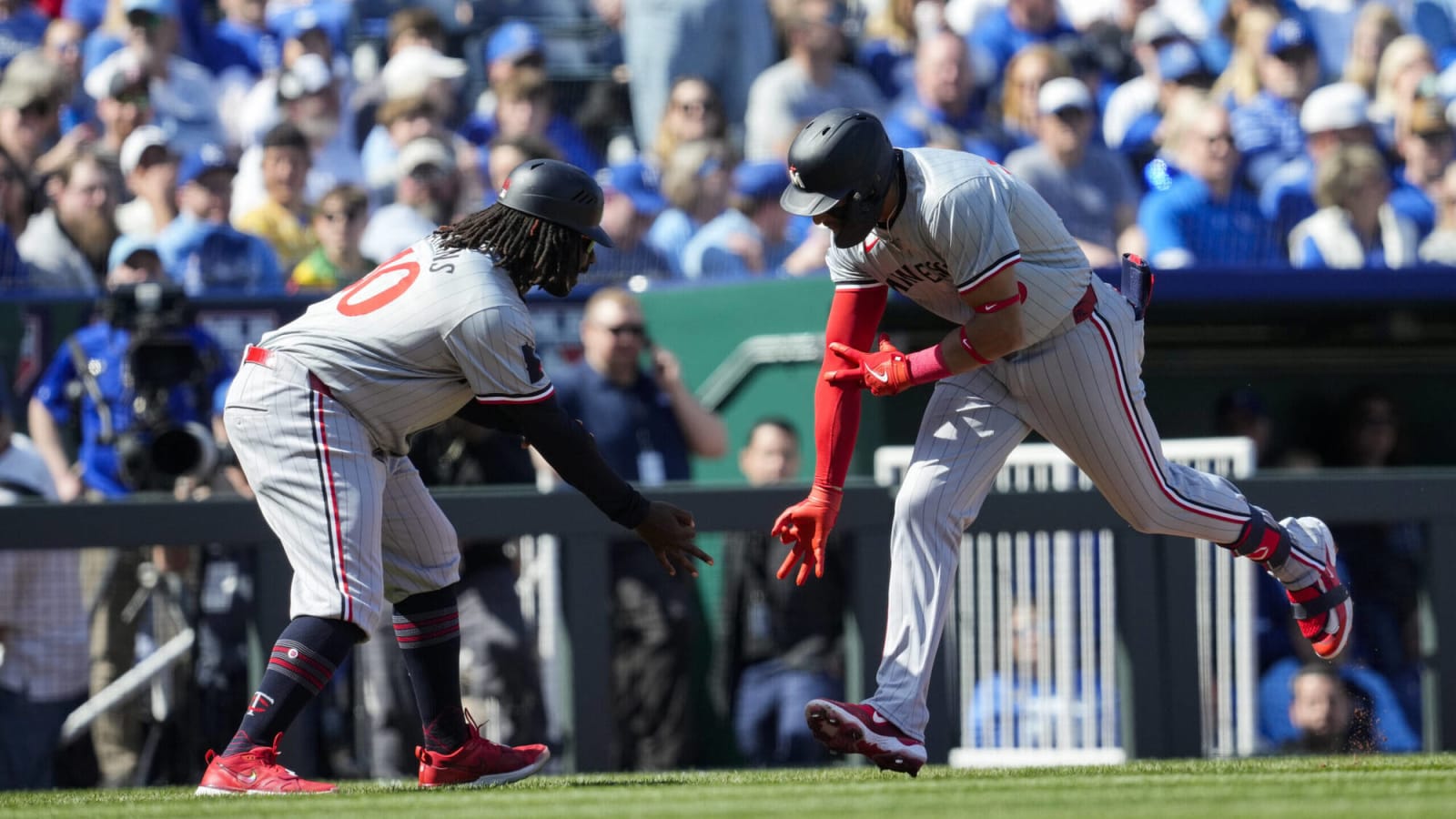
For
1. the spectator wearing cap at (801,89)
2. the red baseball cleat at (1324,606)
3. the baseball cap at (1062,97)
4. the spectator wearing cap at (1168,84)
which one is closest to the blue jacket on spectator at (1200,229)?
the baseball cap at (1062,97)

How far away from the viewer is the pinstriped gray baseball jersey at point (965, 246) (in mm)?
4742

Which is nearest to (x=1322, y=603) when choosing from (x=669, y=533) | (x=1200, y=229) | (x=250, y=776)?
(x=669, y=533)

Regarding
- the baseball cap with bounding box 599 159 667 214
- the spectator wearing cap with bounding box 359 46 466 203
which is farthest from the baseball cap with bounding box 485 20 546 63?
the baseball cap with bounding box 599 159 667 214

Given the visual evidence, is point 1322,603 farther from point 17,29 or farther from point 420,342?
Answer: point 17,29

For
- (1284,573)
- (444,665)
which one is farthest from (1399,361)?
(444,665)

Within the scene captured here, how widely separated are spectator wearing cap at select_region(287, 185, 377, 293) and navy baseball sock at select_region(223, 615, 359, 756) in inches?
151

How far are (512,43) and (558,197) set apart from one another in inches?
244

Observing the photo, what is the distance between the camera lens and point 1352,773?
5270mm

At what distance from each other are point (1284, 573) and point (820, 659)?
1.89 m

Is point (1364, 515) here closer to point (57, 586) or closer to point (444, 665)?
point (444, 665)

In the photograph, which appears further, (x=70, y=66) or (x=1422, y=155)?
(x=1422, y=155)

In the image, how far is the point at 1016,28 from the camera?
11.8m

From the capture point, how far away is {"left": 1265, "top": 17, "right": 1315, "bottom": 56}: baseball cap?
1137cm

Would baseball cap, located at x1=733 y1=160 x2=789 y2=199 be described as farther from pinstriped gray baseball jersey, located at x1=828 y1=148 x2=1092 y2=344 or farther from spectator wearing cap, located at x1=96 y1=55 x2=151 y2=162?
pinstriped gray baseball jersey, located at x1=828 y1=148 x2=1092 y2=344
